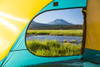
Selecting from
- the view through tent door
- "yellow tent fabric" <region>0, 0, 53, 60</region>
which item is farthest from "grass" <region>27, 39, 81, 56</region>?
"yellow tent fabric" <region>0, 0, 53, 60</region>

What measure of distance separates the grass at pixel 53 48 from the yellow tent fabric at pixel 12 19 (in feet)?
1.59

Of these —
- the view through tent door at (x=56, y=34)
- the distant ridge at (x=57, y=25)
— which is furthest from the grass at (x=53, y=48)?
the distant ridge at (x=57, y=25)

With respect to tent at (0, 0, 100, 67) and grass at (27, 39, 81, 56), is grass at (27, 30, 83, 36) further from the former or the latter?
tent at (0, 0, 100, 67)

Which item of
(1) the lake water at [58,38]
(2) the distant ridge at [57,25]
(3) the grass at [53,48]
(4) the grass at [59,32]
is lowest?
(3) the grass at [53,48]

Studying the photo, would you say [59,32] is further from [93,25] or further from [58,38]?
[93,25]

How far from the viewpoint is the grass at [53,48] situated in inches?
96.7

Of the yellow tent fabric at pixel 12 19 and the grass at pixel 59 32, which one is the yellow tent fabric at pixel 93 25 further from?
the yellow tent fabric at pixel 12 19

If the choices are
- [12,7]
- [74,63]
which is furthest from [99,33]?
[12,7]

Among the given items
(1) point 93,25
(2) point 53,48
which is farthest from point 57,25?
(1) point 93,25

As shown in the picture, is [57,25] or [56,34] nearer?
[56,34]

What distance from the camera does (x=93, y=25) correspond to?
8.32ft

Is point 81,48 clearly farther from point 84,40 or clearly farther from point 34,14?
point 34,14

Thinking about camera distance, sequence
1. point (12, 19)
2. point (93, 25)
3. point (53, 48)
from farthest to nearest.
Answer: point (53, 48)
point (93, 25)
point (12, 19)

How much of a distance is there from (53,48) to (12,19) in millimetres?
1078
